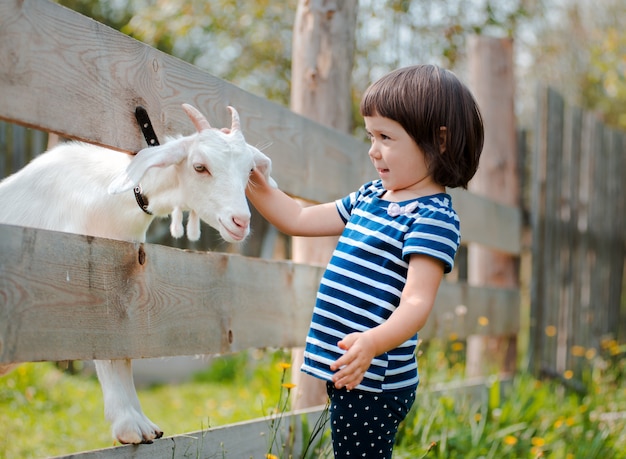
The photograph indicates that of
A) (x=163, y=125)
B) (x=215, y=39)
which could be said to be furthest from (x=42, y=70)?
(x=215, y=39)

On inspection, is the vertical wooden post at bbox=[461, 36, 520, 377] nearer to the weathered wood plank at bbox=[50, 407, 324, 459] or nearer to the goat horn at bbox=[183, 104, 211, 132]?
the weathered wood plank at bbox=[50, 407, 324, 459]

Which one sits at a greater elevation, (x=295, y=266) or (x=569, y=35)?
(x=569, y=35)

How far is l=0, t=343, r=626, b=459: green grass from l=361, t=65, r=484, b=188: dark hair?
1153 millimetres

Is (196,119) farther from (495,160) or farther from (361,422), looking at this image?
(495,160)

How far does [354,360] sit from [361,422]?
347 millimetres

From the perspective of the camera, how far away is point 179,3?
24.3 ft

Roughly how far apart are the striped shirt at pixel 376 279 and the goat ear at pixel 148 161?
1.83 feet

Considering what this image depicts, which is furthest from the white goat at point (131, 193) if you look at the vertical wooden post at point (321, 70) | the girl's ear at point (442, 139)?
the vertical wooden post at point (321, 70)

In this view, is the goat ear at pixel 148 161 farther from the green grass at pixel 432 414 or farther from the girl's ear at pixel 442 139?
the green grass at pixel 432 414

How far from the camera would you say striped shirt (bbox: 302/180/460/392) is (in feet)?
6.86

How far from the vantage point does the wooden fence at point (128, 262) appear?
6.01 ft

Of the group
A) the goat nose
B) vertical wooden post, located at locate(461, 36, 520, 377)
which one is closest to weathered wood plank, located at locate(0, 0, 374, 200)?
the goat nose

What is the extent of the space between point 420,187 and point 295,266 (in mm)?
965

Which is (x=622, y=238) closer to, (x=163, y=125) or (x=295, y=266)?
(x=295, y=266)
